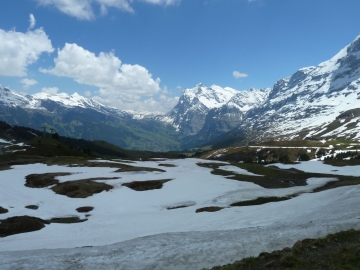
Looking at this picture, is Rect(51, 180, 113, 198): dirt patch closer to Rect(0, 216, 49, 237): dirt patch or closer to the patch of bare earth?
the patch of bare earth

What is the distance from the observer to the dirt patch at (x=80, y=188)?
56.4m

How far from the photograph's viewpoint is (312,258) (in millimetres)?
15844

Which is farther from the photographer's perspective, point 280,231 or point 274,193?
point 274,193

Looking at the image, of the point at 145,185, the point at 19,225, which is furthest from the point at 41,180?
the point at 19,225

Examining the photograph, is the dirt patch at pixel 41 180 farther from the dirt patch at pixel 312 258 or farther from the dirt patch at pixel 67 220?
the dirt patch at pixel 312 258

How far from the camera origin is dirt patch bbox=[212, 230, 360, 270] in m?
14.4

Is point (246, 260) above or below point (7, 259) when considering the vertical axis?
above

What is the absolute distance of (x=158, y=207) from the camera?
47781 millimetres

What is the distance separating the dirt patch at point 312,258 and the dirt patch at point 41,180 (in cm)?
5897

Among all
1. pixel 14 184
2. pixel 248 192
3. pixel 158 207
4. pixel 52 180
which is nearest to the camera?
pixel 158 207

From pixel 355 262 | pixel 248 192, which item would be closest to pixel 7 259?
pixel 355 262

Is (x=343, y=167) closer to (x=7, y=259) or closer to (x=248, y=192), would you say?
(x=248, y=192)

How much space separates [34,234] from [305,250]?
30.9 metres

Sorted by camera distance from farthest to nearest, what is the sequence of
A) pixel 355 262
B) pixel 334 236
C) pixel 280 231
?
1. pixel 280 231
2. pixel 334 236
3. pixel 355 262
